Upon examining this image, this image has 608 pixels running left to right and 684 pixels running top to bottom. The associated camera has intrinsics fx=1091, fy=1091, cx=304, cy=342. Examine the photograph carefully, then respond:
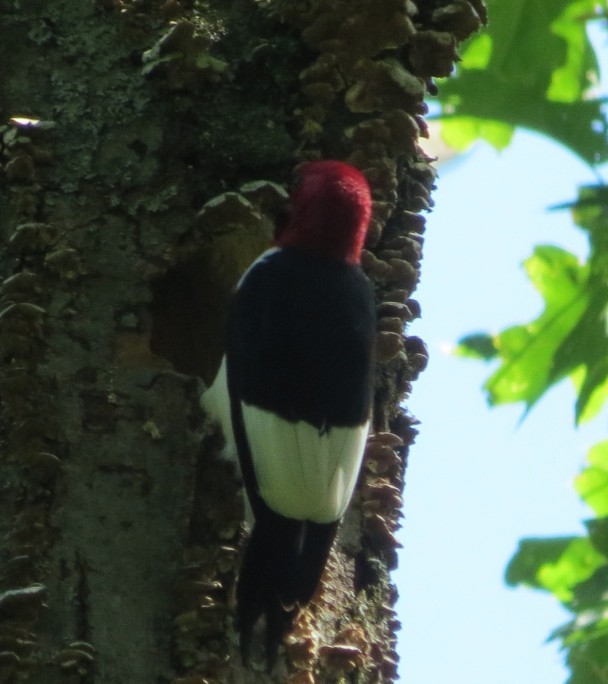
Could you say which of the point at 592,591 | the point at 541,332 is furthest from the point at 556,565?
the point at 541,332

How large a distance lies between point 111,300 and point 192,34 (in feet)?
1.80

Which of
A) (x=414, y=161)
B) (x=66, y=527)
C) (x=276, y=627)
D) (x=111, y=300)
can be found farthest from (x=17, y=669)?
(x=414, y=161)

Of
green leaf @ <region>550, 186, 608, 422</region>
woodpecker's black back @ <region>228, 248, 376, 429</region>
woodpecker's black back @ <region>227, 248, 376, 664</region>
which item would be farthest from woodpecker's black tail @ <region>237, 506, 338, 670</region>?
green leaf @ <region>550, 186, 608, 422</region>

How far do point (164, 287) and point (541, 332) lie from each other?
116 centimetres

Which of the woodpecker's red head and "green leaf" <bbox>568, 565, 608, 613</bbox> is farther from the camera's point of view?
"green leaf" <bbox>568, 565, 608, 613</bbox>

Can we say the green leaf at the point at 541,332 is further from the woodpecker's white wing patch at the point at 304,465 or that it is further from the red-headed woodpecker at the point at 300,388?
the woodpecker's white wing patch at the point at 304,465

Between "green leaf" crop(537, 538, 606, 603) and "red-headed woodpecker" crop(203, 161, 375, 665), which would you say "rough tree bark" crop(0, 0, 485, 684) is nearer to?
"red-headed woodpecker" crop(203, 161, 375, 665)

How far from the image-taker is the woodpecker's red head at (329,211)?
6.86ft

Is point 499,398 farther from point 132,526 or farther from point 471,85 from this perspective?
point 132,526

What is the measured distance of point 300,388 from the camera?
78.6 inches

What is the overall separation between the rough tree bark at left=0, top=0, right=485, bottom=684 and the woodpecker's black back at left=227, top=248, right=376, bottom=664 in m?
0.06

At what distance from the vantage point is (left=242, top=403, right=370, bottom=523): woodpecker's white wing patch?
187 cm

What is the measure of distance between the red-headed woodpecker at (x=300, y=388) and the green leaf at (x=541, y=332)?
2.46 ft

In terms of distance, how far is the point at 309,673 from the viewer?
1.79 m
